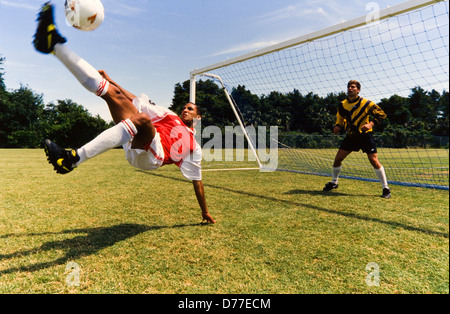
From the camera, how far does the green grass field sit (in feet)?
7.13

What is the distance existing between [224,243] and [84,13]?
2730mm

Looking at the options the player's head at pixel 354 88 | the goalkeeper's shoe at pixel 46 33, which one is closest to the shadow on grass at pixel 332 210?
the player's head at pixel 354 88

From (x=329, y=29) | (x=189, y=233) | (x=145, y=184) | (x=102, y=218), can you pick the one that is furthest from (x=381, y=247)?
(x=145, y=184)

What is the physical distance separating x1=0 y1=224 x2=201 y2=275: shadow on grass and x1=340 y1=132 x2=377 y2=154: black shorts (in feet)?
13.5

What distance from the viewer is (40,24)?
2.27 metres

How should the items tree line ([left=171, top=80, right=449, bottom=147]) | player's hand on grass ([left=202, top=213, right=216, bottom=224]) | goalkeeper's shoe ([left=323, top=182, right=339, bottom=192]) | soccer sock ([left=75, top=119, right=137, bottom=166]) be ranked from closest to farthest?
soccer sock ([left=75, top=119, right=137, bottom=166]), player's hand on grass ([left=202, top=213, right=216, bottom=224]), goalkeeper's shoe ([left=323, top=182, right=339, bottom=192]), tree line ([left=171, top=80, right=449, bottom=147])

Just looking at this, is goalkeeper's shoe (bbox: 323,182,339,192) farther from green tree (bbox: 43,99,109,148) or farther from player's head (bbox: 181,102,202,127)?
green tree (bbox: 43,99,109,148)

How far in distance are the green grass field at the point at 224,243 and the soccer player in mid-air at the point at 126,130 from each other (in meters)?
0.83

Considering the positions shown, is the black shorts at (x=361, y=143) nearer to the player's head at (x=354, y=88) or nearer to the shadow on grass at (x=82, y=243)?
the player's head at (x=354, y=88)

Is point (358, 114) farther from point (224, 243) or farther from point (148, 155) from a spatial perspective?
point (148, 155)

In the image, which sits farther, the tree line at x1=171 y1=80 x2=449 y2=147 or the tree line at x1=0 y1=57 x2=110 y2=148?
the tree line at x1=0 y1=57 x2=110 y2=148

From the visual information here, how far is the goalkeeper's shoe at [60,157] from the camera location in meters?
2.28

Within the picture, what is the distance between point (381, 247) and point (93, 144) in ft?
10.1

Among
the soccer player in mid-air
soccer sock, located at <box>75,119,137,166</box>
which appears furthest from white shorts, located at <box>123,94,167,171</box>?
soccer sock, located at <box>75,119,137,166</box>
